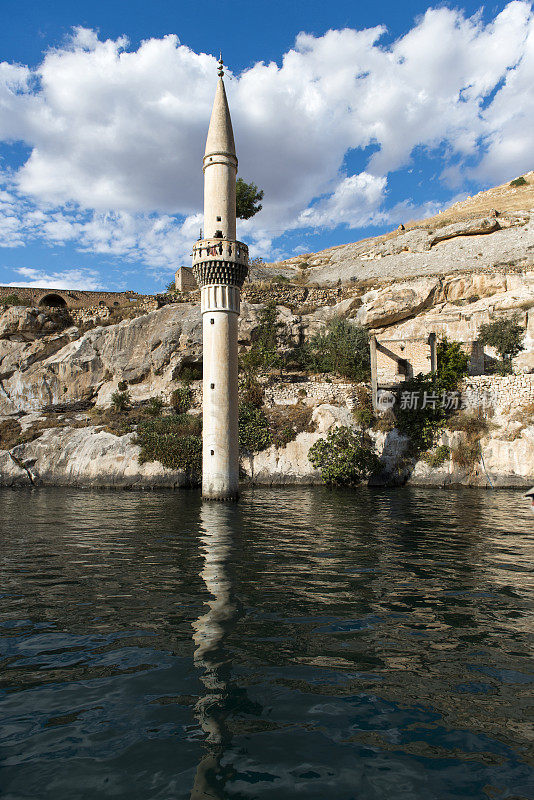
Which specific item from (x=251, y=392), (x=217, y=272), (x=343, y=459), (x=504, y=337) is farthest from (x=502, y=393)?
(x=217, y=272)

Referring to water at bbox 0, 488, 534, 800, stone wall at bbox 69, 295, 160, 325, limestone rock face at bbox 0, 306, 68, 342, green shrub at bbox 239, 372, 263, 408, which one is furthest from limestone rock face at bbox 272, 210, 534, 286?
water at bbox 0, 488, 534, 800

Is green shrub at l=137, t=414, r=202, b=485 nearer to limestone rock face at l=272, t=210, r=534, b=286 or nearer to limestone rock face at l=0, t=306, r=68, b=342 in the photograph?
limestone rock face at l=0, t=306, r=68, b=342

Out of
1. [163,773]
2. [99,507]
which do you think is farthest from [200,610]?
[99,507]

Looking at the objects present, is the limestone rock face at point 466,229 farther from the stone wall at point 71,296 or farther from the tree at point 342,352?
the stone wall at point 71,296

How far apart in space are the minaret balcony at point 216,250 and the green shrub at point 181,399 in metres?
11.7

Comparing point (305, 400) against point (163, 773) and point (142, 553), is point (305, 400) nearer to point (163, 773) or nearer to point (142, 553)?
point (142, 553)

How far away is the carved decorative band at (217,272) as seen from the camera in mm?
20016

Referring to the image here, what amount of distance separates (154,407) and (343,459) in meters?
12.0

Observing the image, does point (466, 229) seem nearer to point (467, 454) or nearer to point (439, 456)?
point (467, 454)

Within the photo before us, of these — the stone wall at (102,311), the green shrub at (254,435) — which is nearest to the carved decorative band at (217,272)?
the green shrub at (254,435)

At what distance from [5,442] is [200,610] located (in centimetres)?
2558

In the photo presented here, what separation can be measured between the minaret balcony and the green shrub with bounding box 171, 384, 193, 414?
1170cm

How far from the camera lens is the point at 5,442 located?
28.0 m

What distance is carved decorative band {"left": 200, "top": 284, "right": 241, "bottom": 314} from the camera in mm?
20031
